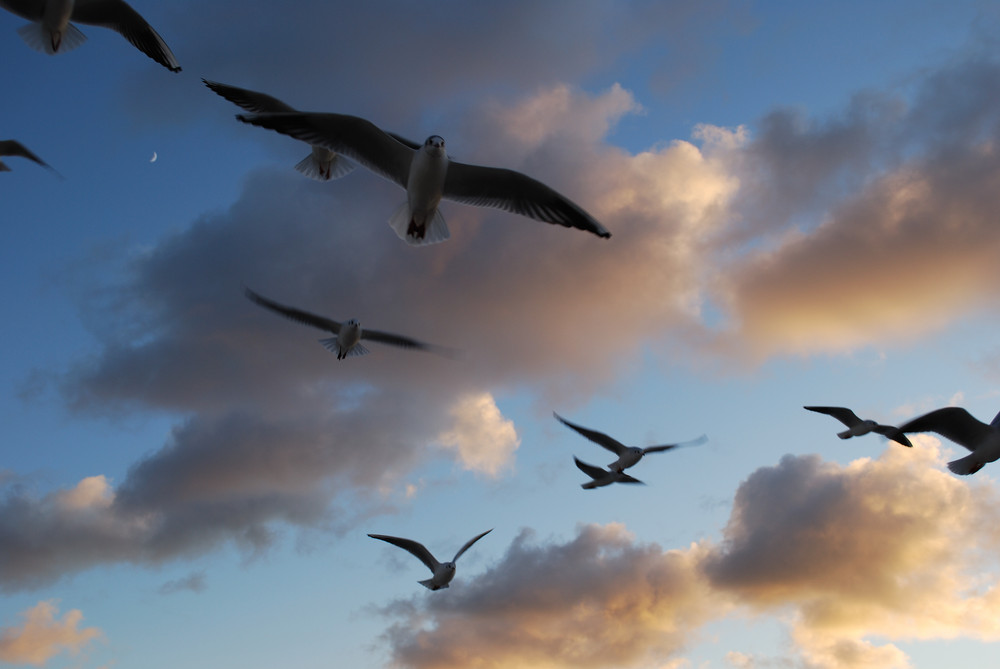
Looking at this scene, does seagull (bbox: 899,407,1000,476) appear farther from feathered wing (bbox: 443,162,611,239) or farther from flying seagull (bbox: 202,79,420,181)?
flying seagull (bbox: 202,79,420,181)

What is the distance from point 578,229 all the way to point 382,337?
10.6 m

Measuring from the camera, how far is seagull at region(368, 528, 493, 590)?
22.0 metres

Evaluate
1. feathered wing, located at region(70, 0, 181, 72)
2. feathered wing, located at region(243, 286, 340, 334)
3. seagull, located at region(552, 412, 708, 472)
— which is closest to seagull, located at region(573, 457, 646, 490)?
seagull, located at region(552, 412, 708, 472)

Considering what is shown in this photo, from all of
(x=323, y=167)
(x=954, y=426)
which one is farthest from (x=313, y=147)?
(x=954, y=426)

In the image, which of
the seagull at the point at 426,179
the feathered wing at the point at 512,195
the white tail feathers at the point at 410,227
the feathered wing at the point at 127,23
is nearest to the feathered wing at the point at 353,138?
the seagull at the point at 426,179

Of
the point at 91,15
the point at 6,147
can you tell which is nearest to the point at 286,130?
the point at 6,147

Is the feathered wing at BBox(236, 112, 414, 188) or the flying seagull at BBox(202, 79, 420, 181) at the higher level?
the flying seagull at BBox(202, 79, 420, 181)

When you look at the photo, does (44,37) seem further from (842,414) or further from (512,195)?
(842,414)

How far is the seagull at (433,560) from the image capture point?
2197 centimetres

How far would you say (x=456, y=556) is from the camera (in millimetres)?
22188

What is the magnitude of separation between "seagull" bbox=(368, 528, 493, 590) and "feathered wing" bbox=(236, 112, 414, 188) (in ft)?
32.5

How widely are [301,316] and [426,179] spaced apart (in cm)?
948

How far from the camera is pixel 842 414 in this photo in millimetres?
20797

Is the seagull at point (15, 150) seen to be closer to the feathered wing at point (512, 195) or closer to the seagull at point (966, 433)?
the feathered wing at point (512, 195)
